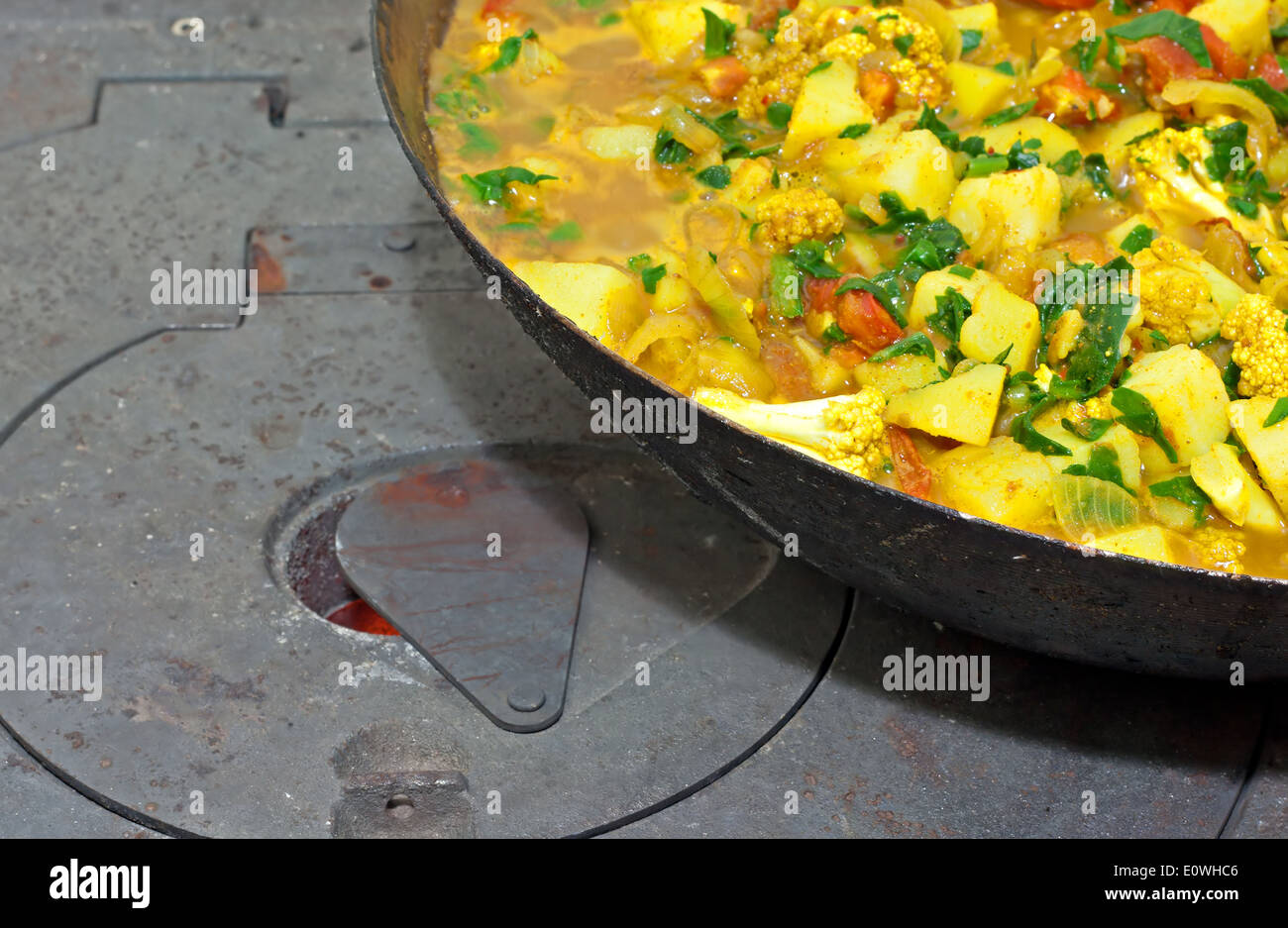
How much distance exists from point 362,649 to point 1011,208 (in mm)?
1362

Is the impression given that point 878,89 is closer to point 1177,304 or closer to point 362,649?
point 1177,304

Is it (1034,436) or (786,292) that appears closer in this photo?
(1034,436)

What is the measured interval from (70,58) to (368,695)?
223 cm

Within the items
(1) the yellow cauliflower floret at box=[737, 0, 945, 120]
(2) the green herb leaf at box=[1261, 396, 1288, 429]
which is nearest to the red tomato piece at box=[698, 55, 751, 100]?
(1) the yellow cauliflower floret at box=[737, 0, 945, 120]

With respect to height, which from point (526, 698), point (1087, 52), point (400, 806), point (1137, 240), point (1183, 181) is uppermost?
point (1087, 52)

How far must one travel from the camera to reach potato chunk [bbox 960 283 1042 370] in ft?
6.99

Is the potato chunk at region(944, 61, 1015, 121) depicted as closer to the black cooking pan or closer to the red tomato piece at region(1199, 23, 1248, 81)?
the red tomato piece at region(1199, 23, 1248, 81)

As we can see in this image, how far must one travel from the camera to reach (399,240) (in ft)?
10.2

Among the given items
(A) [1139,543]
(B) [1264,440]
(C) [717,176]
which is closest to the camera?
(A) [1139,543]

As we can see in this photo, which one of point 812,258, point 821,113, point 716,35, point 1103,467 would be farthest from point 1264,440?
point 716,35

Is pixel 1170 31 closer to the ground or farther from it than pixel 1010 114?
farther from it

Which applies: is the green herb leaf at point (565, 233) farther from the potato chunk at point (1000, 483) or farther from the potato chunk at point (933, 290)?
the potato chunk at point (1000, 483)
